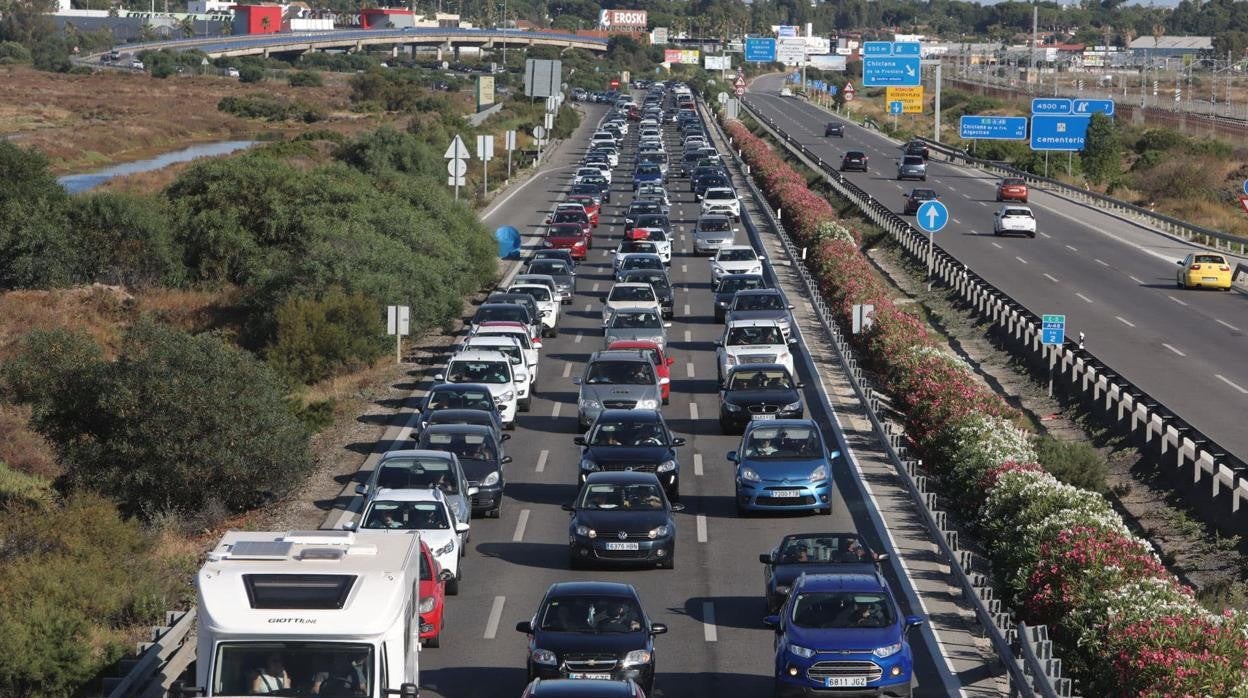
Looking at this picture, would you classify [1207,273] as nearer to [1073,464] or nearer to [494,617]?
[1073,464]

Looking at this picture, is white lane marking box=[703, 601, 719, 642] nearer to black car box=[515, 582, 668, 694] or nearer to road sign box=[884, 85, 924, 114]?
black car box=[515, 582, 668, 694]

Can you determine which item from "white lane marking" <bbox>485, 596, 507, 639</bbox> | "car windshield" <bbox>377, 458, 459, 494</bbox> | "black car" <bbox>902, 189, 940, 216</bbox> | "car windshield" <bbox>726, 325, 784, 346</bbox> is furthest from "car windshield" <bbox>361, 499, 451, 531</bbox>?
"black car" <bbox>902, 189, 940, 216</bbox>

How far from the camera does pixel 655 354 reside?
3594 cm

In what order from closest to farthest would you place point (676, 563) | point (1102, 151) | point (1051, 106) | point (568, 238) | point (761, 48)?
point (676, 563)
point (568, 238)
point (1051, 106)
point (1102, 151)
point (761, 48)

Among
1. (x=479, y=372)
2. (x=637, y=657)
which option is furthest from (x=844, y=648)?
(x=479, y=372)

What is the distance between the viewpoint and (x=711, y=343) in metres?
44.6

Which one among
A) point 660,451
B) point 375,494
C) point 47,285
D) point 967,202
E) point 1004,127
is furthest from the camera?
point 1004,127

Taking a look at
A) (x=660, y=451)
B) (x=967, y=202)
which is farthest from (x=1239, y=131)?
(x=660, y=451)

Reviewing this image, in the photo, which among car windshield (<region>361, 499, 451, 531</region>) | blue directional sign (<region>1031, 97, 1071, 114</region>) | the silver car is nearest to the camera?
car windshield (<region>361, 499, 451, 531</region>)

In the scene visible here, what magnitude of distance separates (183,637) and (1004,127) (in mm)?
87366

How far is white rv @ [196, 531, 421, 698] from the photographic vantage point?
13.1 metres

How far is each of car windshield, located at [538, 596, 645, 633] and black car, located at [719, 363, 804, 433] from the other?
1441 cm

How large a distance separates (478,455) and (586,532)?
4.46 meters

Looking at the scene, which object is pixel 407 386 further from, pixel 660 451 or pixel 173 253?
pixel 173 253
